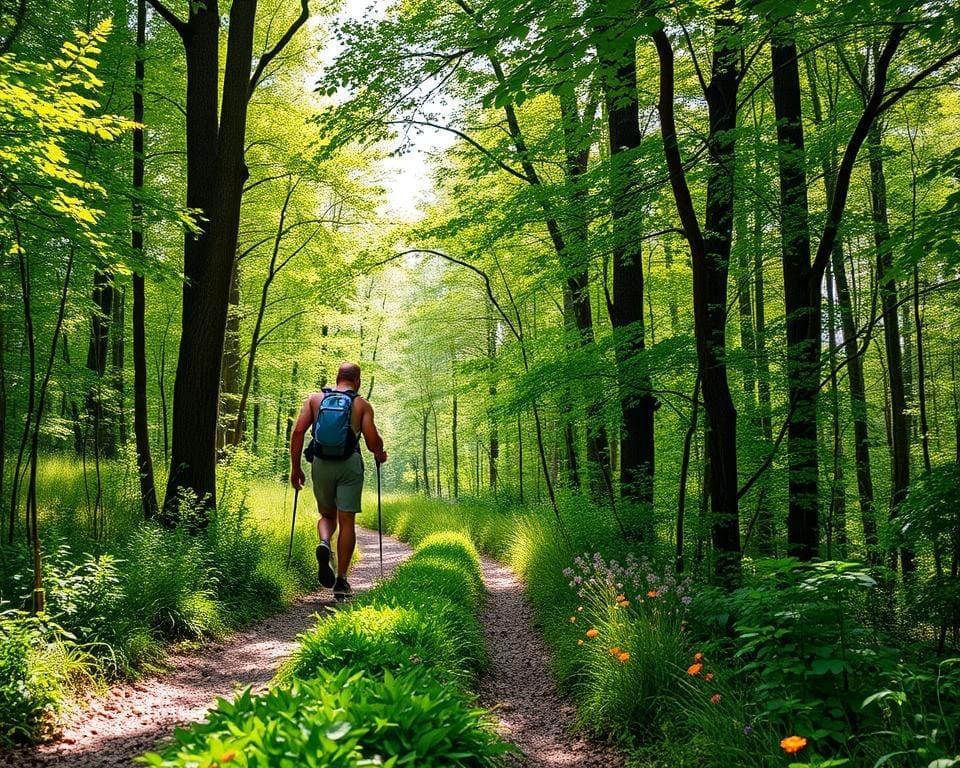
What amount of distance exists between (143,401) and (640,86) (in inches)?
297

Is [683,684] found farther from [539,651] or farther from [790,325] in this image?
[790,325]

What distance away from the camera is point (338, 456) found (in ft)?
18.7

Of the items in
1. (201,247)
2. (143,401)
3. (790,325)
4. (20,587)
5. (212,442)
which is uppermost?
(201,247)

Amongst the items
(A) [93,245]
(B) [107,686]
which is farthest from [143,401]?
(B) [107,686]

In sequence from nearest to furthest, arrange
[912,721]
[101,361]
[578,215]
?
[912,721]
[578,215]
[101,361]

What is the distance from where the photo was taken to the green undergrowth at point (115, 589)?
3.07m

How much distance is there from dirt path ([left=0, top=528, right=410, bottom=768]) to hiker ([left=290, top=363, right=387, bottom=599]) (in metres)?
0.78

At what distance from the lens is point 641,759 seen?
9.94 ft

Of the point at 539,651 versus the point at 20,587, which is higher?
the point at 20,587

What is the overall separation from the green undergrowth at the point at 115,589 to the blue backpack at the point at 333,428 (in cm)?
145

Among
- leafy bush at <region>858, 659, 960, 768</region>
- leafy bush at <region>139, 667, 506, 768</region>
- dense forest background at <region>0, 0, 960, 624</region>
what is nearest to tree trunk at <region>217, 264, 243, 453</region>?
dense forest background at <region>0, 0, 960, 624</region>

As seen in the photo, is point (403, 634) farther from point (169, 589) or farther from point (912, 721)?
point (912, 721)

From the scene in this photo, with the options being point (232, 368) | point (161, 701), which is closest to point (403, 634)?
point (161, 701)

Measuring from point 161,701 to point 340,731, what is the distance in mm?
2603
